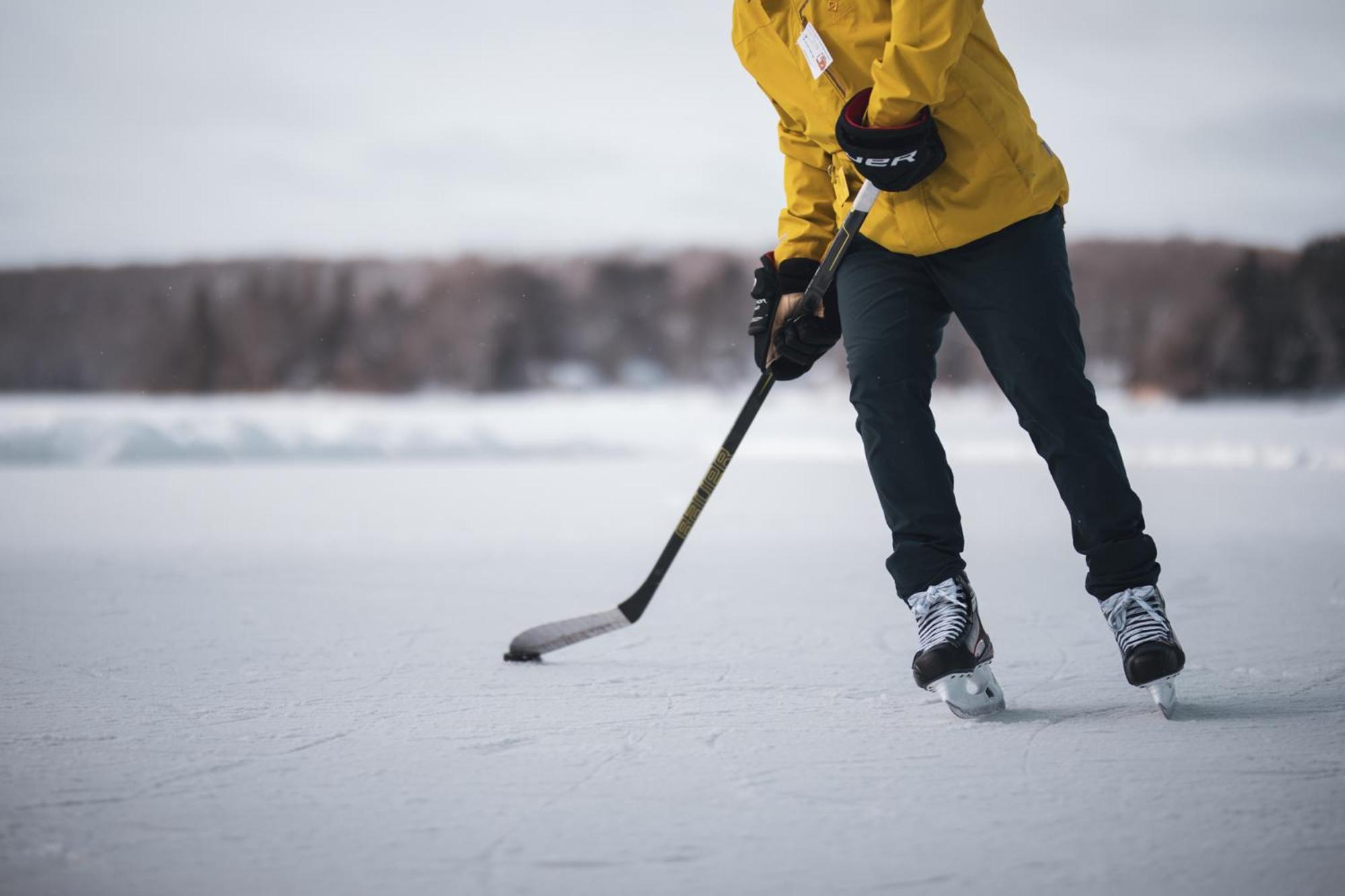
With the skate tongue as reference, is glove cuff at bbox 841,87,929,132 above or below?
above

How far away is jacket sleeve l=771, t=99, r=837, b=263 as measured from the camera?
184cm

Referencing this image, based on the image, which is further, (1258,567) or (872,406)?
(1258,567)

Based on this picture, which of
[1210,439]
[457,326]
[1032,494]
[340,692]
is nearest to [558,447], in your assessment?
[457,326]

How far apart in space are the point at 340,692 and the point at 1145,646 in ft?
3.96

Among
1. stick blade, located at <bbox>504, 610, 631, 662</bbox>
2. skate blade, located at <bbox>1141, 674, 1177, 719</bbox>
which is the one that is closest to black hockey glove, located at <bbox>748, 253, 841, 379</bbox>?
stick blade, located at <bbox>504, 610, 631, 662</bbox>

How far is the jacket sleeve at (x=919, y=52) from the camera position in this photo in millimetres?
1416

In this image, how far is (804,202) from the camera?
187 cm

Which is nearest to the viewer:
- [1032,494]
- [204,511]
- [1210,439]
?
[204,511]

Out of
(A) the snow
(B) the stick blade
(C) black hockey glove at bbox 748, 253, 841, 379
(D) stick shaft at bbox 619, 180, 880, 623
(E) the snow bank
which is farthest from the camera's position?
(E) the snow bank

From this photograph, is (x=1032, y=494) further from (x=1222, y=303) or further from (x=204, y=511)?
(x=1222, y=303)

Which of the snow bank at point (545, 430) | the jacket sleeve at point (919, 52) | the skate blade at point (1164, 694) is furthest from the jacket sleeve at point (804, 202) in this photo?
the snow bank at point (545, 430)

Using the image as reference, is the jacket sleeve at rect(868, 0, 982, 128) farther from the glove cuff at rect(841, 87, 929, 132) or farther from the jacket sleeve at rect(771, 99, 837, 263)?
the jacket sleeve at rect(771, 99, 837, 263)

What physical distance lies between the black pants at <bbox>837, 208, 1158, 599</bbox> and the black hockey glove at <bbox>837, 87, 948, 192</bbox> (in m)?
0.15

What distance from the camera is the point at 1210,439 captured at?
8273 mm
